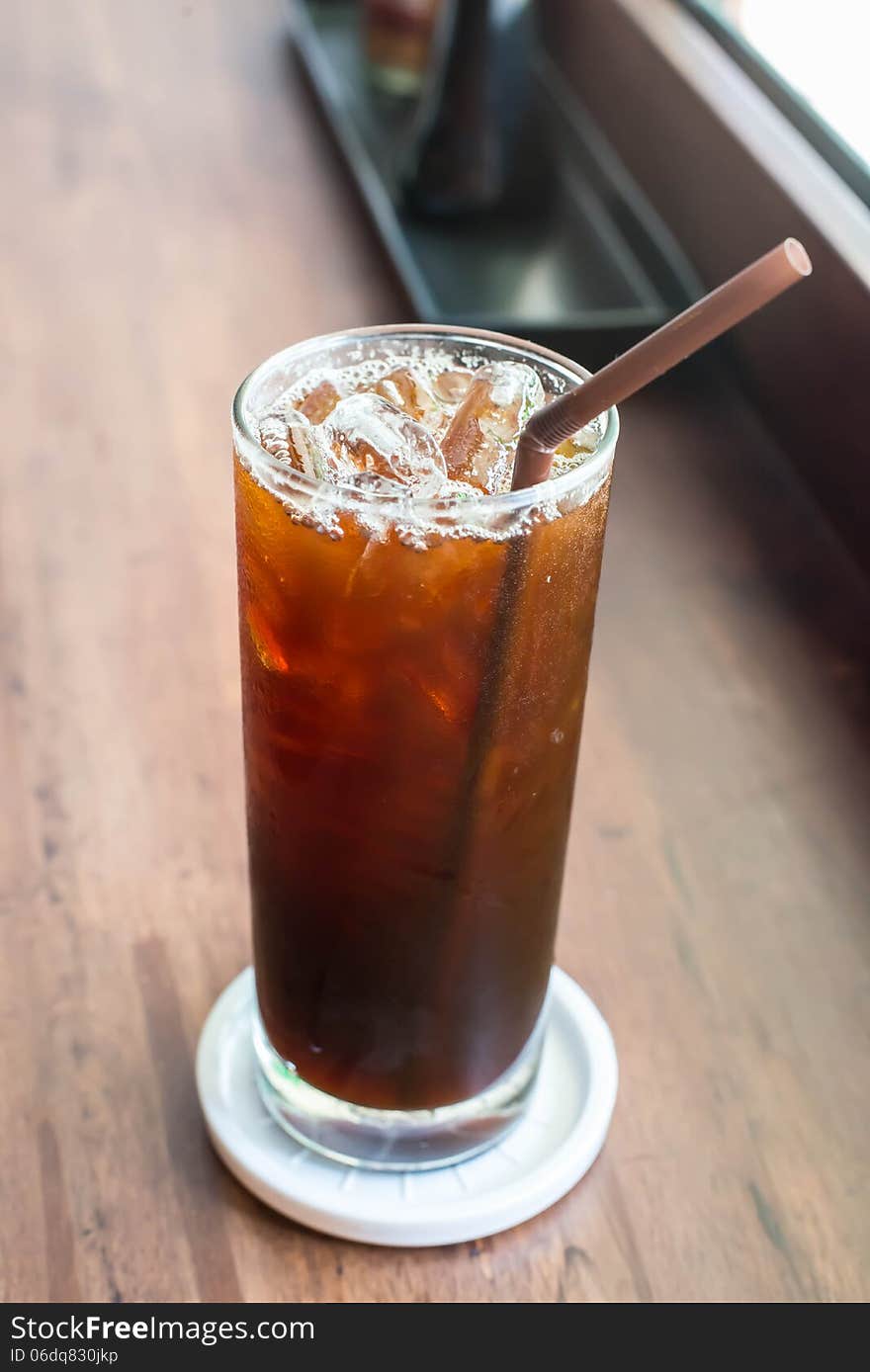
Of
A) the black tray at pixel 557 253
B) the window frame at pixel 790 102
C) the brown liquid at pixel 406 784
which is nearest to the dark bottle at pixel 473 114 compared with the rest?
the black tray at pixel 557 253

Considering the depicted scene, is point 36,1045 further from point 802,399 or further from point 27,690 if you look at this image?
point 802,399

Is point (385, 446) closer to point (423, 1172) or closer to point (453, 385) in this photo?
point (453, 385)

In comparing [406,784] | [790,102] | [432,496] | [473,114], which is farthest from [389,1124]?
[473,114]

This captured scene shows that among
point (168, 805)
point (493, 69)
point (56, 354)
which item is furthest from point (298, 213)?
point (168, 805)

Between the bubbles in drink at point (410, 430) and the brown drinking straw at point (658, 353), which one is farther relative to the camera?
the bubbles in drink at point (410, 430)

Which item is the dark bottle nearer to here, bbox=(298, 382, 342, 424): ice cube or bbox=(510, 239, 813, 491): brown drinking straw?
bbox=(298, 382, 342, 424): ice cube

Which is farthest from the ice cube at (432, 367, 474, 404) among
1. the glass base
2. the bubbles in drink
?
the glass base

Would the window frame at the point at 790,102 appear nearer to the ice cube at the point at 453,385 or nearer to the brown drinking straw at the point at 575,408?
the ice cube at the point at 453,385
